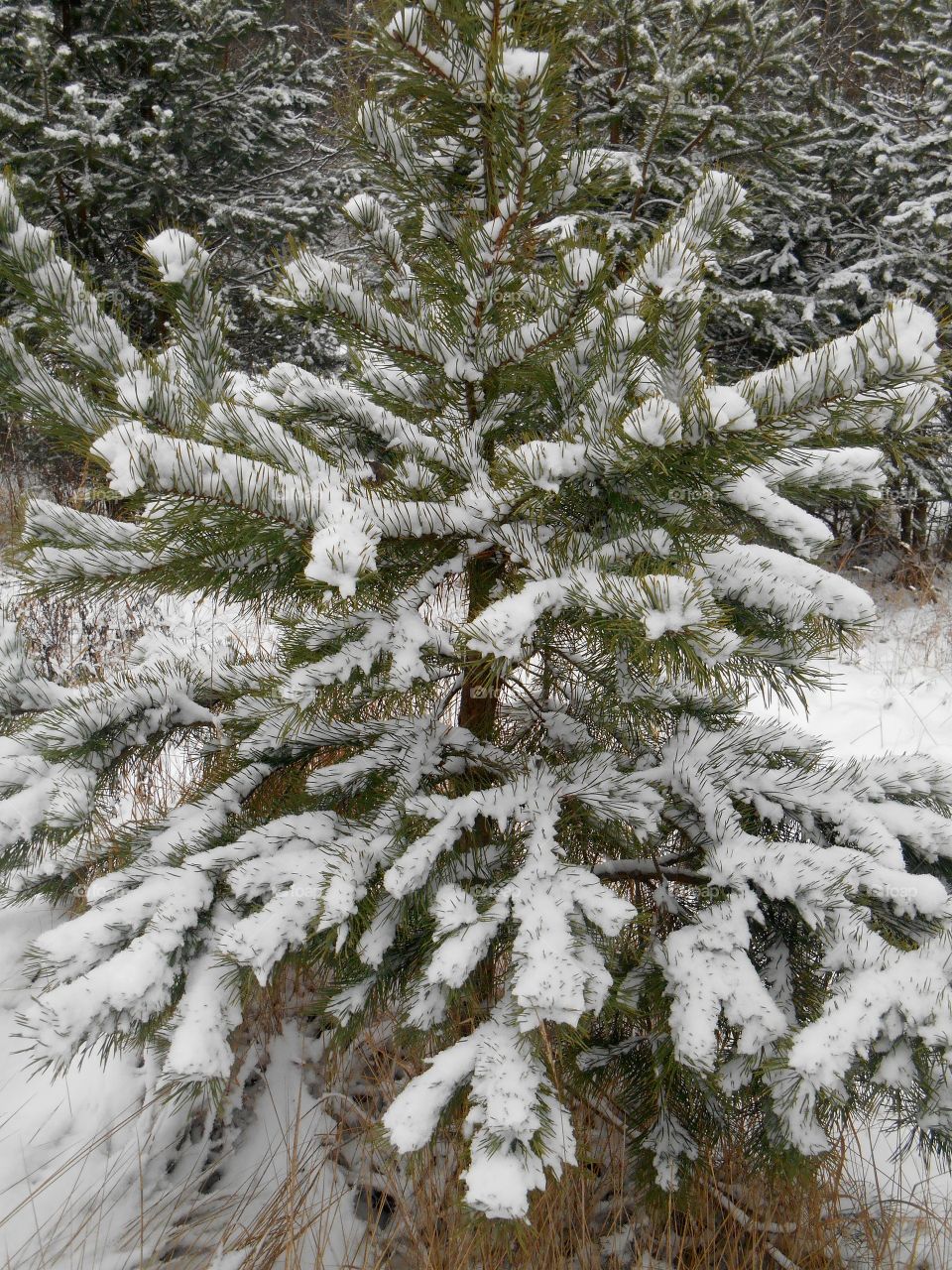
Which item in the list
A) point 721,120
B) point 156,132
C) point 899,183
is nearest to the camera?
point 156,132

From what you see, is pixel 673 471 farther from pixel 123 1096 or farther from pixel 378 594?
pixel 123 1096

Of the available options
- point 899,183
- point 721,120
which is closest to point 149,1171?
point 721,120

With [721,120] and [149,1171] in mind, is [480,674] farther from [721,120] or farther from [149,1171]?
[721,120]

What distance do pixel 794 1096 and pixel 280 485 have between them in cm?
92

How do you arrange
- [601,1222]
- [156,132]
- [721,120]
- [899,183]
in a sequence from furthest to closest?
[899,183] → [721,120] → [156,132] → [601,1222]

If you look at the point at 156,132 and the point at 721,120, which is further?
the point at 721,120

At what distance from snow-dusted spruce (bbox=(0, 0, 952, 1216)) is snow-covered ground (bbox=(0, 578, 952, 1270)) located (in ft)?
1.07

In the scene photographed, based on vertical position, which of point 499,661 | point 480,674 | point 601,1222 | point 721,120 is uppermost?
point 721,120

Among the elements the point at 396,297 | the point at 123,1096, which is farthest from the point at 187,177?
the point at 123,1096

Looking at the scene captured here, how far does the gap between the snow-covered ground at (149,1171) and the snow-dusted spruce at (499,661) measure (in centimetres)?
33

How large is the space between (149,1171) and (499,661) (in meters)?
1.40

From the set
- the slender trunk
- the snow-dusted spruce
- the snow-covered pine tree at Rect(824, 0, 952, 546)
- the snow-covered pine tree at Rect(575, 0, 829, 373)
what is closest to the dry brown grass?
the snow-dusted spruce

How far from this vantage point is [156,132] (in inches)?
219

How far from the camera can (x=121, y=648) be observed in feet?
12.5
